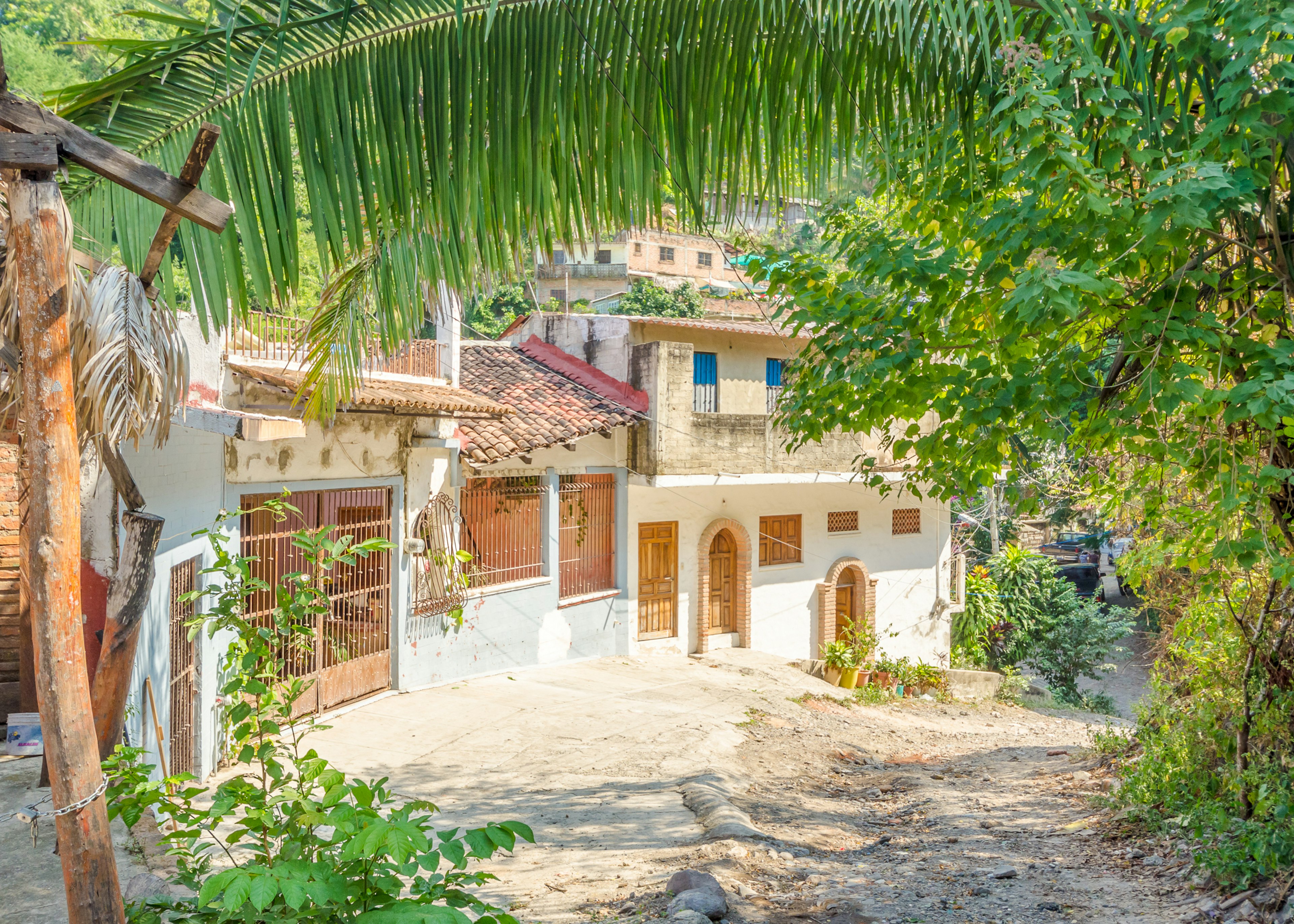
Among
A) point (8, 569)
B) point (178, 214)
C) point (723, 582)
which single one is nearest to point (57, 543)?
point (178, 214)

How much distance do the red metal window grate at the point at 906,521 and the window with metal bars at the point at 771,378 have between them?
12.6ft

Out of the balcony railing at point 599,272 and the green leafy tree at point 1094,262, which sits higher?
the balcony railing at point 599,272

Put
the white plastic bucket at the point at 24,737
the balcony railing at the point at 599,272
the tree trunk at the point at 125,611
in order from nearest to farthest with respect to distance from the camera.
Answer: the tree trunk at the point at 125,611 < the white plastic bucket at the point at 24,737 < the balcony railing at the point at 599,272

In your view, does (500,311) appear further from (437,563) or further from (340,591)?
(340,591)

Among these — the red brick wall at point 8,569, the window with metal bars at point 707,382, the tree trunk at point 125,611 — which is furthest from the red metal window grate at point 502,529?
the tree trunk at point 125,611

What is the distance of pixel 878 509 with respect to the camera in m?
18.0

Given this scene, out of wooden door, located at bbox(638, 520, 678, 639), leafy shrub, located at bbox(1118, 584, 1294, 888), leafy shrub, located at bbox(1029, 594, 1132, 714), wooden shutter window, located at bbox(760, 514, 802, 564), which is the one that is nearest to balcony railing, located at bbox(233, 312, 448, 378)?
wooden door, located at bbox(638, 520, 678, 639)

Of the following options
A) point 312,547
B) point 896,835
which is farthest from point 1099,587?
point 312,547

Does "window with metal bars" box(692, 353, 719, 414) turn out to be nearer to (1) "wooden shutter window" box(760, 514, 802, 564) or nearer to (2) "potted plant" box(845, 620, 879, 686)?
(1) "wooden shutter window" box(760, 514, 802, 564)

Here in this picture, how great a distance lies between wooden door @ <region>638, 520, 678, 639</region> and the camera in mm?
15117

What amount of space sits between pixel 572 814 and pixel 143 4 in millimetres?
6098

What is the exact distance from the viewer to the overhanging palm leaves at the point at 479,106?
103 inches

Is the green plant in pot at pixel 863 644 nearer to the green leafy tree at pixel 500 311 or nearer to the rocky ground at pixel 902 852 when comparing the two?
the rocky ground at pixel 902 852

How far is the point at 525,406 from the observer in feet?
43.7
